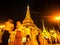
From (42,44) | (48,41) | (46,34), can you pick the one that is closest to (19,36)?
(42,44)

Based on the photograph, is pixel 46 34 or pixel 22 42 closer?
pixel 22 42

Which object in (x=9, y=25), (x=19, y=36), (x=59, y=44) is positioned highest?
(x=9, y=25)

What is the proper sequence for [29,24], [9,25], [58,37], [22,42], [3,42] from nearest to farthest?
[3,42] < [22,42] < [9,25] < [58,37] < [29,24]

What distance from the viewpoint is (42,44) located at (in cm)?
1991

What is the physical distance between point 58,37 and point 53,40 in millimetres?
2094

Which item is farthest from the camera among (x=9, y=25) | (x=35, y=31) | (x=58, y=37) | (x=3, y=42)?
(x=58, y=37)

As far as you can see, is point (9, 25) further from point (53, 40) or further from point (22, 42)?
point (53, 40)

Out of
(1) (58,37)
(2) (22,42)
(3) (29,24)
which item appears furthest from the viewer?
(3) (29,24)

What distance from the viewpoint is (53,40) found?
70.1 ft

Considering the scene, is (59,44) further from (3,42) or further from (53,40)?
(3,42)

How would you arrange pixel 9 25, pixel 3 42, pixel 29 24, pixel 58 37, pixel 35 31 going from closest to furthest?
pixel 3 42 < pixel 9 25 < pixel 35 31 < pixel 58 37 < pixel 29 24

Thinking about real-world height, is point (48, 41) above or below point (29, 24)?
below

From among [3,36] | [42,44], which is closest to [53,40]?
[42,44]

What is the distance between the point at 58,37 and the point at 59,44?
8.35ft
